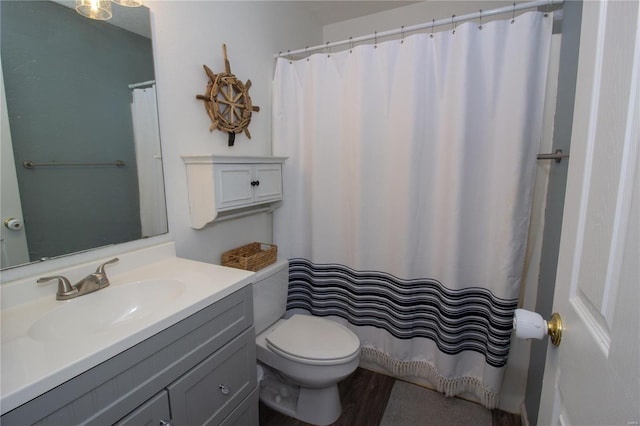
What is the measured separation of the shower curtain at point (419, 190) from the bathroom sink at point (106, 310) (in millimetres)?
992

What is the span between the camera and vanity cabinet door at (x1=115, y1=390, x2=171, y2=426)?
811mm

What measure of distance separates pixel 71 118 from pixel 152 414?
1012 mm

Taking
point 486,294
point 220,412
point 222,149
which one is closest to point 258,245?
point 222,149

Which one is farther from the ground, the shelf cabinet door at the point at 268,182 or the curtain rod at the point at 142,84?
the curtain rod at the point at 142,84

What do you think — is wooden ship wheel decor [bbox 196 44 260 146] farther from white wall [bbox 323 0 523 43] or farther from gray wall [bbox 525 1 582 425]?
gray wall [bbox 525 1 582 425]

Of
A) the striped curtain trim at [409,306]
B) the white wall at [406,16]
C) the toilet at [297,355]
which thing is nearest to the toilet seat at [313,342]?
the toilet at [297,355]

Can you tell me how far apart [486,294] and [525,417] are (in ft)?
2.15

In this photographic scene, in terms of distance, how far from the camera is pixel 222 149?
5.51ft

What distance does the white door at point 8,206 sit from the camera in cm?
94

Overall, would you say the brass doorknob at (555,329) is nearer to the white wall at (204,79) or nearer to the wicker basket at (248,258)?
the wicker basket at (248,258)

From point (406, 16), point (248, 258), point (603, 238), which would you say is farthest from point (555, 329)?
point (406, 16)

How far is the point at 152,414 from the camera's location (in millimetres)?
864

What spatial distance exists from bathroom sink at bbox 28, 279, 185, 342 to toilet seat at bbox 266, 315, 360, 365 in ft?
2.13

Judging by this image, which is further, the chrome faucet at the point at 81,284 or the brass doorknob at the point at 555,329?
the chrome faucet at the point at 81,284
